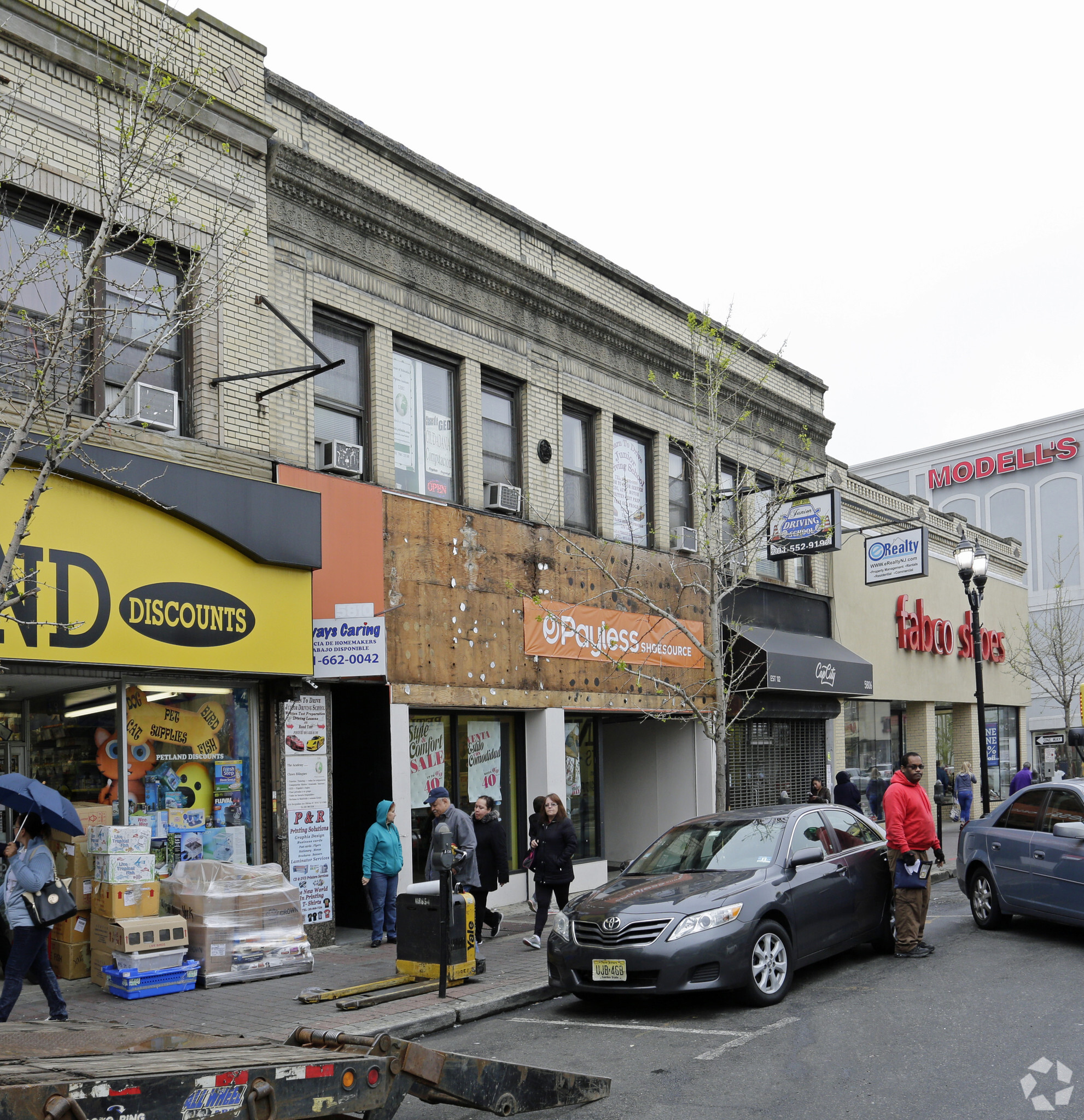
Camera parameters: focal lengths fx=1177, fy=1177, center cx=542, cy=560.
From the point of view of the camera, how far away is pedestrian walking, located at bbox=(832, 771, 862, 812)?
843 inches

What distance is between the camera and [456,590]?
14.8 meters

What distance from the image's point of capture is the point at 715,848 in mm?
10273

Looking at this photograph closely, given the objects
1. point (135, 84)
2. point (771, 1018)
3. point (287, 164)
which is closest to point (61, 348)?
point (135, 84)

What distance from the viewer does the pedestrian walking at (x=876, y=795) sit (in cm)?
2388

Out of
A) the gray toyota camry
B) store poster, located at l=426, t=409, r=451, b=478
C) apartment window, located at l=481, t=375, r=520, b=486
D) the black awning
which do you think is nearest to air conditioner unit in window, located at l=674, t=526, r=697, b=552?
the black awning

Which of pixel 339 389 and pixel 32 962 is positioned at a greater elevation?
pixel 339 389

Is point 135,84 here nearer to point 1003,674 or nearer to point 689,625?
point 689,625

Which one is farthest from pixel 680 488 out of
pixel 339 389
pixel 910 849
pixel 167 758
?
pixel 167 758

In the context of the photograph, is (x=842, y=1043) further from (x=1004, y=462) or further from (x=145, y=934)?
(x=1004, y=462)

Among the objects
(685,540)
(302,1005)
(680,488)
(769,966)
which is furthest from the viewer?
(680,488)

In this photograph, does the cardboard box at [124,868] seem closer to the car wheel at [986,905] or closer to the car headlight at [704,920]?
the car headlight at [704,920]

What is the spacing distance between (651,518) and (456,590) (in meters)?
5.42

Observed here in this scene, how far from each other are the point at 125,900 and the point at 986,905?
8.42 m

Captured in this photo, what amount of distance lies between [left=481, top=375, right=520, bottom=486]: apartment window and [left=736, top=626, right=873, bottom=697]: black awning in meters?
4.79
